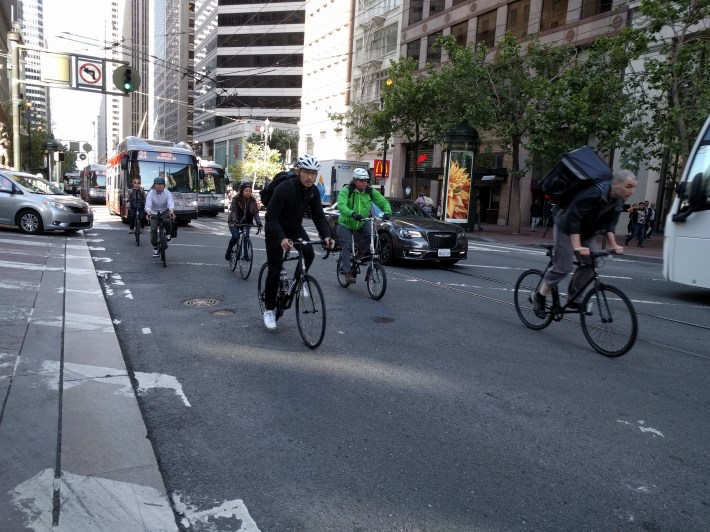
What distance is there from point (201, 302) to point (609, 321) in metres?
5.05

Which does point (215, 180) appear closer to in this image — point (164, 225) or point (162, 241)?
point (164, 225)

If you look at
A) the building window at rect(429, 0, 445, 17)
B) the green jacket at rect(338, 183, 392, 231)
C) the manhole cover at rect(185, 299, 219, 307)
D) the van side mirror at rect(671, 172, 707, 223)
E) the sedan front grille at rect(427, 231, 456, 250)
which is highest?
the building window at rect(429, 0, 445, 17)

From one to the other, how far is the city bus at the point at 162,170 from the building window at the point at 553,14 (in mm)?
21123

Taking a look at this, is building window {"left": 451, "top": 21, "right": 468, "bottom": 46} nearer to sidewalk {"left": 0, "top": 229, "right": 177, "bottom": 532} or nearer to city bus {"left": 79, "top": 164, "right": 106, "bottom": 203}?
city bus {"left": 79, "top": 164, "right": 106, "bottom": 203}

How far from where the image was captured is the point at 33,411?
380cm

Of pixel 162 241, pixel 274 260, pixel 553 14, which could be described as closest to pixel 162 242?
pixel 162 241

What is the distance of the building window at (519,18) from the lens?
32438mm

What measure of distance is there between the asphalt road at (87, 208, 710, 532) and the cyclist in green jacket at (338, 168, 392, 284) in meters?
1.59

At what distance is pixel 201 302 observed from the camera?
768 centimetres

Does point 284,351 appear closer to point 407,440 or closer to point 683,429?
point 407,440

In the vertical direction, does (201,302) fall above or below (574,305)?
below

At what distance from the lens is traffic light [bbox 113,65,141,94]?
66.7ft

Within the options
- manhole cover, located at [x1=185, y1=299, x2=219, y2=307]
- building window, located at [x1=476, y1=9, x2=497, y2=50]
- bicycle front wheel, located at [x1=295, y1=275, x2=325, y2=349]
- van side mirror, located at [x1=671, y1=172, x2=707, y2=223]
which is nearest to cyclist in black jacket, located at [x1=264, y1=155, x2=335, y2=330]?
bicycle front wheel, located at [x1=295, y1=275, x2=325, y2=349]

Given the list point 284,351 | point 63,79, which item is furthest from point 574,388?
point 63,79
